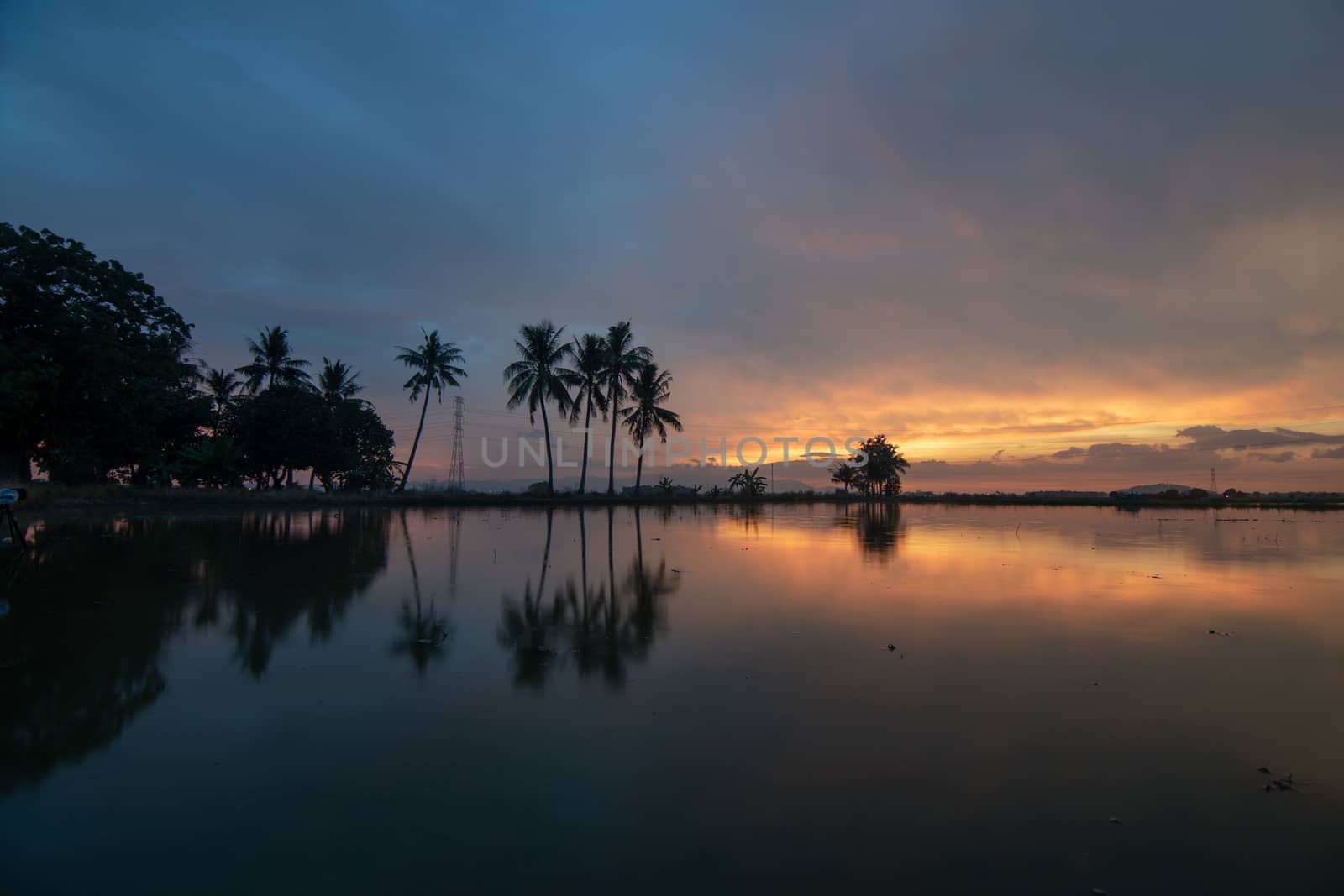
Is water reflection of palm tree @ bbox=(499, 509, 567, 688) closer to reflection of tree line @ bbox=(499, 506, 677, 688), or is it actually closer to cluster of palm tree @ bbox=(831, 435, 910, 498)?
reflection of tree line @ bbox=(499, 506, 677, 688)

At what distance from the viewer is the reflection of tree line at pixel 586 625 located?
5.28 m

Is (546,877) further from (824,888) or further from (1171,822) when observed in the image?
(1171,822)

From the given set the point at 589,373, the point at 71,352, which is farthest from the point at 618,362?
the point at 71,352

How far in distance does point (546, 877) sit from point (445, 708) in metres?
2.04

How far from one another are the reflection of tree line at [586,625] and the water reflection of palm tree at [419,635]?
1.99ft

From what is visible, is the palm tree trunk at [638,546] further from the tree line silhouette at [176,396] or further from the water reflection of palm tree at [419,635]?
the tree line silhouette at [176,396]

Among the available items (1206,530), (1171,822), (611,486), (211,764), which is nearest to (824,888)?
(1171,822)

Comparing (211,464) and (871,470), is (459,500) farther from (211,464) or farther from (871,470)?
(871,470)

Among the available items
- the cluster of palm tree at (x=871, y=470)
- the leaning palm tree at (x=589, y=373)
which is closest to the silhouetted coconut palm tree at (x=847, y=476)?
the cluster of palm tree at (x=871, y=470)

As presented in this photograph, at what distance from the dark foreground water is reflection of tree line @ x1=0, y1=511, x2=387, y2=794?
1.9 inches

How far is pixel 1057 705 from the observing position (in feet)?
14.8

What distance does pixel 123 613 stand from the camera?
6.73m

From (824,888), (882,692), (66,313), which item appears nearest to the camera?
(824,888)

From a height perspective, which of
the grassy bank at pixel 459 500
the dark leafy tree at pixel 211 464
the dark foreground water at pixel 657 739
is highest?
the dark leafy tree at pixel 211 464
